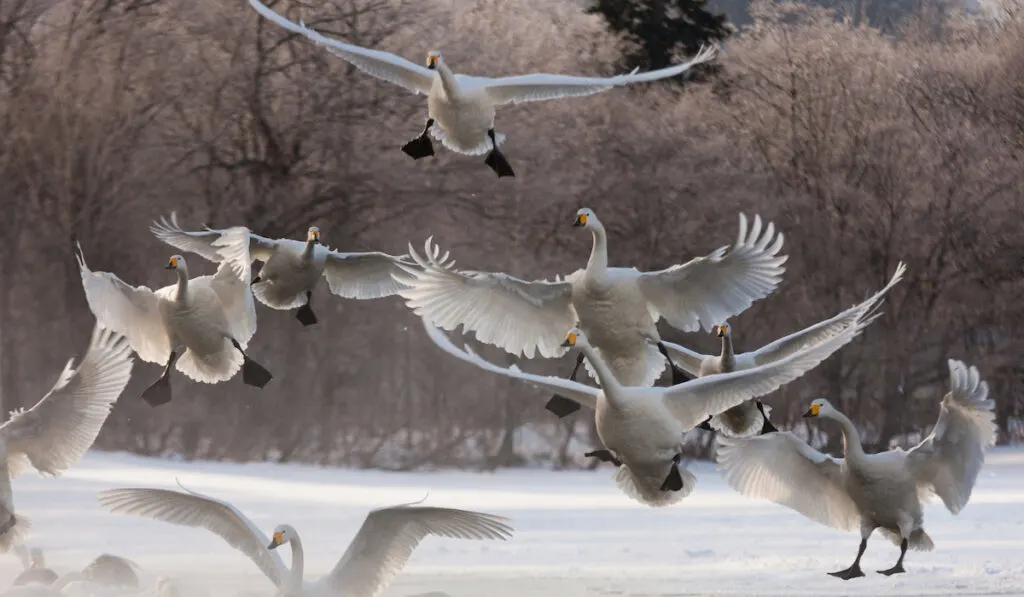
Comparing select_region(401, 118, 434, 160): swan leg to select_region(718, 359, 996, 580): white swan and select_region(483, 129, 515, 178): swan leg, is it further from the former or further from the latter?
select_region(718, 359, 996, 580): white swan

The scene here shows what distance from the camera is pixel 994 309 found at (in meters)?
16.4

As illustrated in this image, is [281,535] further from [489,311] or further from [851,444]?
[851,444]

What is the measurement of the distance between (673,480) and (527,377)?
85 cm

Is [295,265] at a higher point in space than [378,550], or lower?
higher

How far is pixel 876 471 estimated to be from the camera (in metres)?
7.84

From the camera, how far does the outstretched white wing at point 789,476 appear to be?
8.12m

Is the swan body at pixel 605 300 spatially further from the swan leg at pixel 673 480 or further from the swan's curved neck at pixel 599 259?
the swan leg at pixel 673 480

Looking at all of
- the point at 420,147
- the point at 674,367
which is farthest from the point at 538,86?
the point at 674,367

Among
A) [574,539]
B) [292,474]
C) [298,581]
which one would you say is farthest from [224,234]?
[292,474]

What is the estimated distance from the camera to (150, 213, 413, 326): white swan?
769 cm

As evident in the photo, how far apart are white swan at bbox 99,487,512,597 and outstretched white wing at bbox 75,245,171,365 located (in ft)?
4.42

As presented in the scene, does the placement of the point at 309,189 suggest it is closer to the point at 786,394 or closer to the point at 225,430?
the point at 225,430

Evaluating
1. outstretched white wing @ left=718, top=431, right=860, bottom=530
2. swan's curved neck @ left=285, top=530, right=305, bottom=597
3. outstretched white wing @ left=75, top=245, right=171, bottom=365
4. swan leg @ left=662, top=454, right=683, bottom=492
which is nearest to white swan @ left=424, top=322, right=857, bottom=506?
swan leg @ left=662, top=454, right=683, bottom=492

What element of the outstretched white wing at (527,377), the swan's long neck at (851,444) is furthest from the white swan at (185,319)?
the swan's long neck at (851,444)
